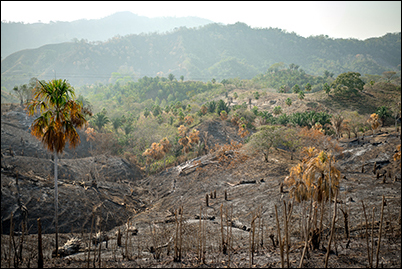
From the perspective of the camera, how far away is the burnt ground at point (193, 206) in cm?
1243

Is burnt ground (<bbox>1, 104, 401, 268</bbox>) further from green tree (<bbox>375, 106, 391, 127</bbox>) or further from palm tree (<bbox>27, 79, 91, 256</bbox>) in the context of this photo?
green tree (<bbox>375, 106, 391, 127</bbox>)

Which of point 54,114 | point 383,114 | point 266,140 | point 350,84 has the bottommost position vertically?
point 54,114

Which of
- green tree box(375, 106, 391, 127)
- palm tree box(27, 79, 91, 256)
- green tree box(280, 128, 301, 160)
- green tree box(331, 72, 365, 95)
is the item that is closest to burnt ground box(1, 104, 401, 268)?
green tree box(280, 128, 301, 160)

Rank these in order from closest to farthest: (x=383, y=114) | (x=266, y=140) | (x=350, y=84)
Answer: (x=266, y=140) < (x=383, y=114) < (x=350, y=84)

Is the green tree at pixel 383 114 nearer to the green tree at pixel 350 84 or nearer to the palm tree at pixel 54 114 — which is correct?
the green tree at pixel 350 84

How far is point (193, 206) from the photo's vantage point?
2670cm

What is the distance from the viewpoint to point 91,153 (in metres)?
53.0

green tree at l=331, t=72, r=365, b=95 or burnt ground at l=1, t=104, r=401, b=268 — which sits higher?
green tree at l=331, t=72, r=365, b=95

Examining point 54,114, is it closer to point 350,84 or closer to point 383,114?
point 383,114

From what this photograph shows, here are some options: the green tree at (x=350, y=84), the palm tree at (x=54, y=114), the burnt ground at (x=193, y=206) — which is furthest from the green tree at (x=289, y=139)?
the green tree at (x=350, y=84)

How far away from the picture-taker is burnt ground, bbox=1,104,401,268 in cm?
1243

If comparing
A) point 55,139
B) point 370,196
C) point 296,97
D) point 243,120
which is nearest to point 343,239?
point 370,196

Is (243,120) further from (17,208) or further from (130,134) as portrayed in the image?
(17,208)

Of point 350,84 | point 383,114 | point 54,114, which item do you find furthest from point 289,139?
point 350,84
